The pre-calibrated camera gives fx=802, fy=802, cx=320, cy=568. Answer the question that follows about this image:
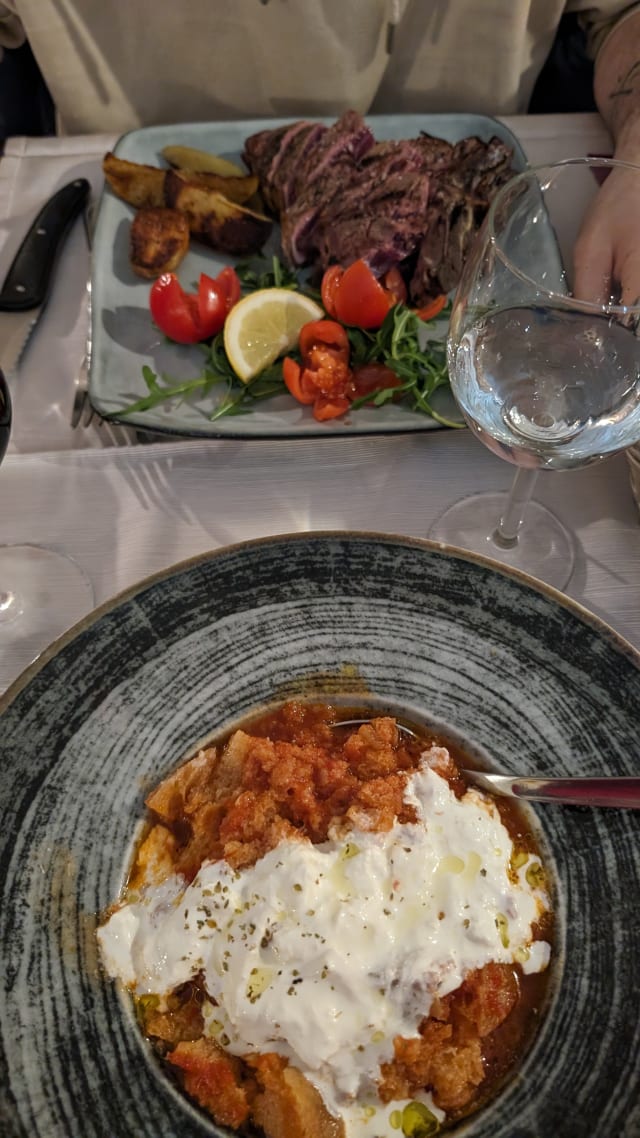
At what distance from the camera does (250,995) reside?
109 centimetres

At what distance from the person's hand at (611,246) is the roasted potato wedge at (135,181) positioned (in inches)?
44.7

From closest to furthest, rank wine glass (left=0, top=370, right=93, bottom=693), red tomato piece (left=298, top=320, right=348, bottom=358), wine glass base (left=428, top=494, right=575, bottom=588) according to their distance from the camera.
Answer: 1. wine glass (left=0, top=370, right=93, bottom=693)
2. wine glass base (left=428, top=494, right=575, bottom=588)
3. red tomato piece (left=298, top=320, right=348, bottom=358)

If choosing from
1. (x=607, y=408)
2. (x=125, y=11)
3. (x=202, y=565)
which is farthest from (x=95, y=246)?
(x=607, y=408)

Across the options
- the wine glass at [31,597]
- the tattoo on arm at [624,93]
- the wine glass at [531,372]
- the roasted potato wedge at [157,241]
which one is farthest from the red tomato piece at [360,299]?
the tattoo on arm at [624,93]

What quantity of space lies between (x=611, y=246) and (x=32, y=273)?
140cm

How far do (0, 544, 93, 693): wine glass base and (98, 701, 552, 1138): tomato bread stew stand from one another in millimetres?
443

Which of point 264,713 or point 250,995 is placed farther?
point 264,713

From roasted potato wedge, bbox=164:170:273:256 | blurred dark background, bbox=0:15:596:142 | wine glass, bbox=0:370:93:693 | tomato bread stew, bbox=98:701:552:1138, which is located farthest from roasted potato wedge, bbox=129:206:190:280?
tomato bread stew, bbox=98:701:552:1138

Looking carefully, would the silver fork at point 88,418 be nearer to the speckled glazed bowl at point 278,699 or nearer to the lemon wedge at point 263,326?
the lemon wedge at point 263,326

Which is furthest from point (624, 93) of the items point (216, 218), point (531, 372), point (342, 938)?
point (342, 938)

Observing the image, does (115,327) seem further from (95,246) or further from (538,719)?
(538,719)

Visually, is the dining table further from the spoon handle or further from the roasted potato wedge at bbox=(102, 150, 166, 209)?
the roasted potato wedge at bbox=(102, 150, 166, 209)

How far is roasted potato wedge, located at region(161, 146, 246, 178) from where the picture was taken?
2338 millimetres

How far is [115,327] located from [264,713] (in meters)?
1.15
